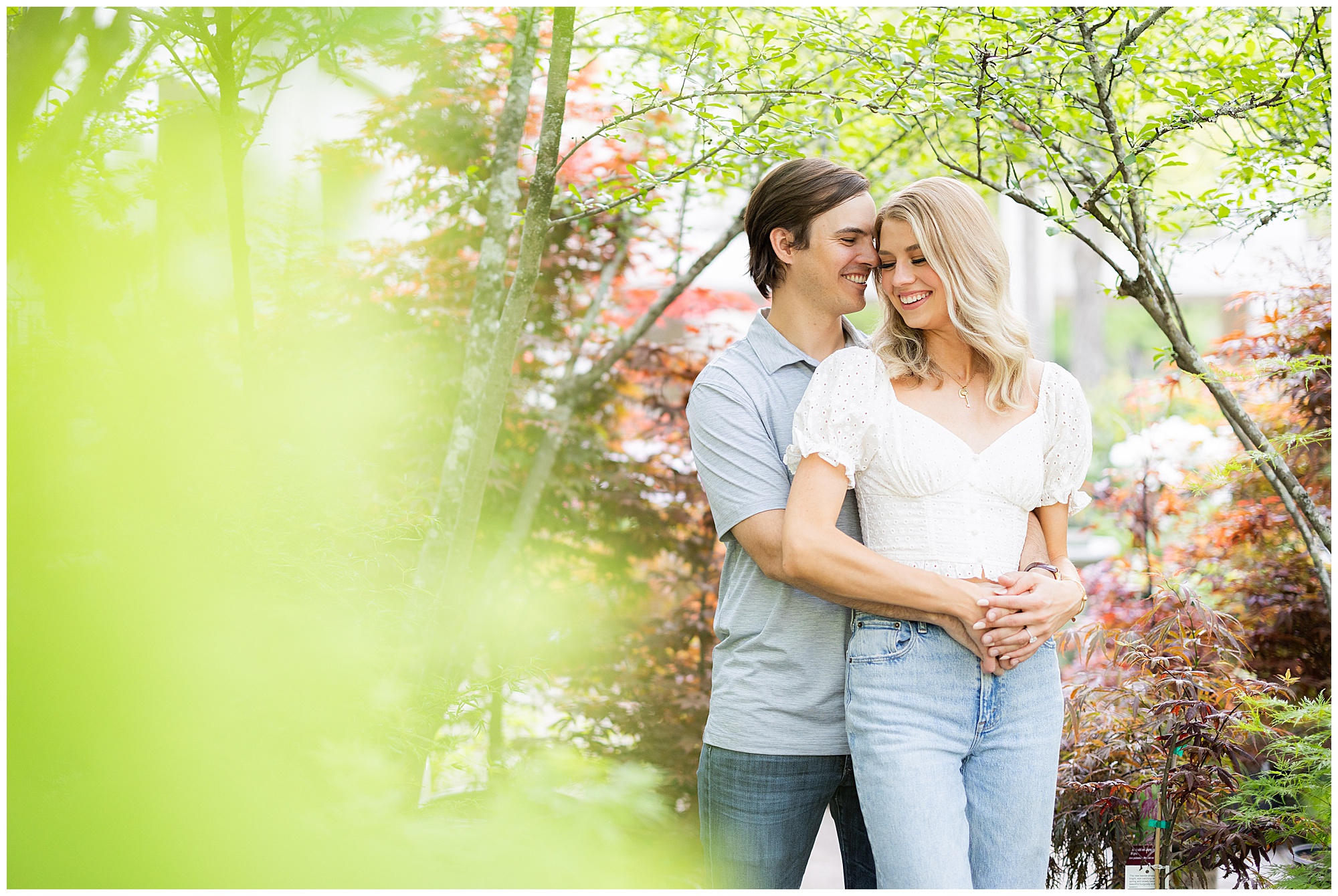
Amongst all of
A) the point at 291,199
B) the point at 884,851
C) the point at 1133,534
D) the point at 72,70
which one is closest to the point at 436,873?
the point at 884,851

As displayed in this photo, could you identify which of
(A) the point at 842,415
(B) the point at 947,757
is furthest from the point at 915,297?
(B) the point at 947,757

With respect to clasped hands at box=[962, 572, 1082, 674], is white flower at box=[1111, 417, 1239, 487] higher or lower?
higher

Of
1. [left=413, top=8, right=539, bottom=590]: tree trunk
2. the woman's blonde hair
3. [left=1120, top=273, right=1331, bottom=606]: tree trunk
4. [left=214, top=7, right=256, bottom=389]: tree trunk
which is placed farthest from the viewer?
[left=413, top=8, right=539, bottom=590]: tree trunk

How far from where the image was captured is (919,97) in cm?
258

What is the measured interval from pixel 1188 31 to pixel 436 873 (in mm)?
2983

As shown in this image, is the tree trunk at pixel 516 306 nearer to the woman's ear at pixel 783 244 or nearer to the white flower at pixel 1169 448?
the woman's ear at pixel 783 244

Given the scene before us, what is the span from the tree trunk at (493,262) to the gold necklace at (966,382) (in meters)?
1.46

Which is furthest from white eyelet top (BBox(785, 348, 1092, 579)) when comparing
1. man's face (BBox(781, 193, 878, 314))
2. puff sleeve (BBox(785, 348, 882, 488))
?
man's face (BBox(781, 193, 878, 314))

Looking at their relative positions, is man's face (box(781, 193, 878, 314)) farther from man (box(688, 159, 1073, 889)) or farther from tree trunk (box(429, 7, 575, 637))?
tree trunk (box(429, 7, 575, 637))

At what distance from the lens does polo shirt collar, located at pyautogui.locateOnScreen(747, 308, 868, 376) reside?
1709mm

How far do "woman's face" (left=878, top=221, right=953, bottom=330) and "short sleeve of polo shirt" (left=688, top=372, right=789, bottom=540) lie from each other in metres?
0.29

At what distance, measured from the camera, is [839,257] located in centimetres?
171

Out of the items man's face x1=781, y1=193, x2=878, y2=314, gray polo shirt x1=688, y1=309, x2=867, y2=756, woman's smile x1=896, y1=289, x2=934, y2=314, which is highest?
man's face x1=781, y1=193, x2=878, y2=314

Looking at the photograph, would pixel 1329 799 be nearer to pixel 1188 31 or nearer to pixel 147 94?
pixel 1188 31
